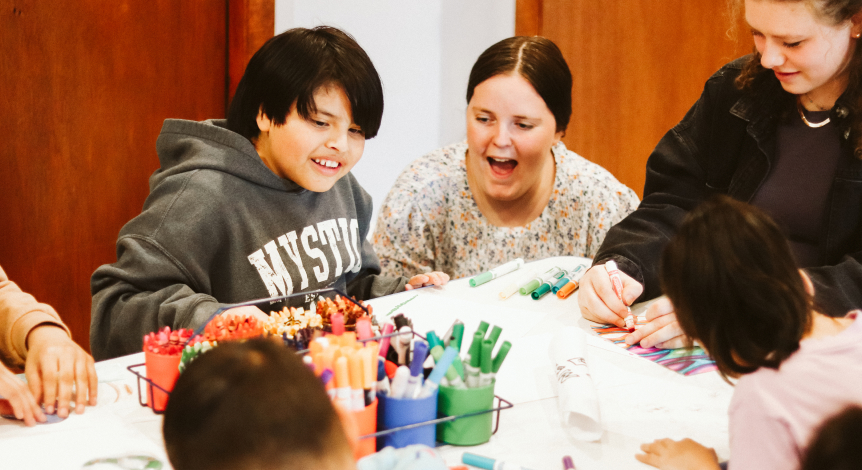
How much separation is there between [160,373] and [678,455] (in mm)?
578

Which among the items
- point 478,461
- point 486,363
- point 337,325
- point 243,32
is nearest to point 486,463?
point 478,461

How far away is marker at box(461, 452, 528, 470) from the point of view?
2.32 ft

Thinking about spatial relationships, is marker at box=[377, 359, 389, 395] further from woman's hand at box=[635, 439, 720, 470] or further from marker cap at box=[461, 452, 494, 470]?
woman's hand at box=[635, 439, 720, 470]

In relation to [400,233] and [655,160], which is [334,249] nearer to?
[400,233]

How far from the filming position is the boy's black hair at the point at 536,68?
169 centimetres

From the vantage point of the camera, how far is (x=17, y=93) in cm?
179

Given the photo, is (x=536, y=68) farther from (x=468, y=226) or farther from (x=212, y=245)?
(x=212, y=245)

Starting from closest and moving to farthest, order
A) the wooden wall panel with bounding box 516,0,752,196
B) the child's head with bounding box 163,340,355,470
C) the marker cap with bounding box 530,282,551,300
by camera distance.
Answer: the child's head with bounding box 163,340,355,470
the marker cap with bounding box 530,282,551,300
the wooden wall panel with bounding box 516,0,752,196

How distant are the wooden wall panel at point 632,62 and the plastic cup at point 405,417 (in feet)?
7.70

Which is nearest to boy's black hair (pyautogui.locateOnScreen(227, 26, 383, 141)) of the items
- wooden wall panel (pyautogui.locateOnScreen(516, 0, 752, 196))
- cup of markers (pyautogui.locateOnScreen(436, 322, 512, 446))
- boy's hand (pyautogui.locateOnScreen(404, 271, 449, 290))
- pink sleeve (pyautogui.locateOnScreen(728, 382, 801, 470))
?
boy's hand (pyautogui.locateOnScreen(404, 271, 449, 290))

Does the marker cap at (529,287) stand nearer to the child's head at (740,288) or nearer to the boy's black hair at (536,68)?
the boy's black hair at (536,68)

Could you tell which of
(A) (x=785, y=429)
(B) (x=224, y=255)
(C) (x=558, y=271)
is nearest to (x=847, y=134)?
(C) (x=558, y=271)

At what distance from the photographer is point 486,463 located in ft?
2.36

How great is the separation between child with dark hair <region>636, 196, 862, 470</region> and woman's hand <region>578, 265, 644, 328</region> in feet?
1.67
